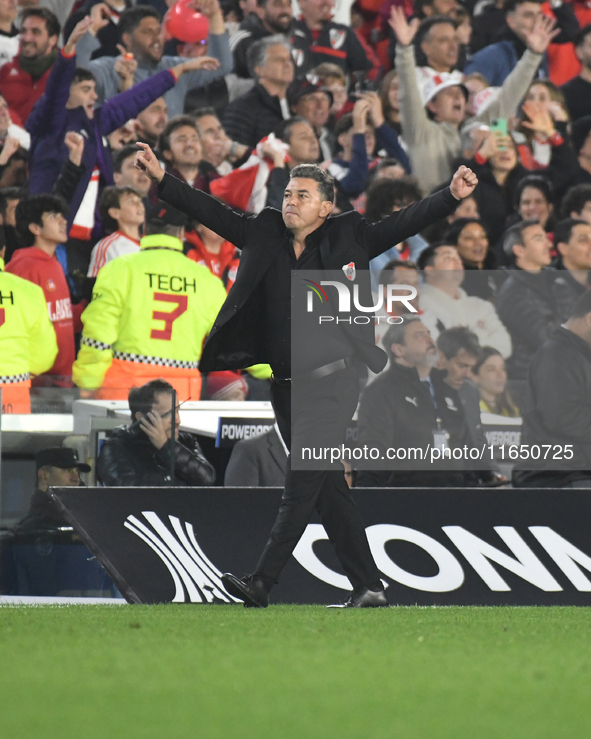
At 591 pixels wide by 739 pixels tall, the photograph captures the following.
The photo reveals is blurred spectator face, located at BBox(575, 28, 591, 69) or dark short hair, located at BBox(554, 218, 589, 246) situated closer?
dark short hair, located at BBox(554, 218, 589, 246)

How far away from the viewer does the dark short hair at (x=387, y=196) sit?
9422 millimetres

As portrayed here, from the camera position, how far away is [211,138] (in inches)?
411

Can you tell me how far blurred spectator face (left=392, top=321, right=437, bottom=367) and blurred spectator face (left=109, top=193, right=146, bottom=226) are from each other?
10.1 ft

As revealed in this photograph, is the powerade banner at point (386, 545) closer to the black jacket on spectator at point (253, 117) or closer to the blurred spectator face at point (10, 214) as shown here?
the blurred spectator face at point (10, 214)

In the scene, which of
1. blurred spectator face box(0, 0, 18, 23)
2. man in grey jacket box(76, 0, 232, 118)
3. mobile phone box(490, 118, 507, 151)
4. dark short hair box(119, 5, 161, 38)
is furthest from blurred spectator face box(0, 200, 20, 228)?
mobile phone box(490, 118, 507, 151)

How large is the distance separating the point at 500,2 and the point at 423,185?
320 cm

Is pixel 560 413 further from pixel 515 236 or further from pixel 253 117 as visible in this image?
pixel 253 117

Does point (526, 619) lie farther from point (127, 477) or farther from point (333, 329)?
point (127, 477)

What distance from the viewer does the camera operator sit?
6.50 metres

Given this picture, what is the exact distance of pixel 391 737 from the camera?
2.53 metres

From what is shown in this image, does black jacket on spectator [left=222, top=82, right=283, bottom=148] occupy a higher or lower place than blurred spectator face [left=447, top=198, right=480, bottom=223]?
higher

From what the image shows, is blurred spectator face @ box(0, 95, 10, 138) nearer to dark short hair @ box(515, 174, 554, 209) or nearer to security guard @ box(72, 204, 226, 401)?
security guard @ box(72, 204, 226, 401)

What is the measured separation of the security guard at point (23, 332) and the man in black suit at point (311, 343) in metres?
2.17

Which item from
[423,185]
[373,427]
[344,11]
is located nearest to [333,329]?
[373,427]
